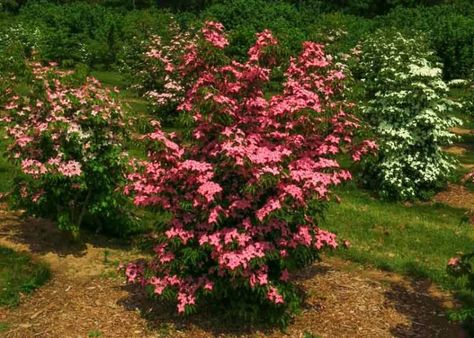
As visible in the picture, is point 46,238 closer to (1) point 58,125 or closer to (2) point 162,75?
(1) point 58,125

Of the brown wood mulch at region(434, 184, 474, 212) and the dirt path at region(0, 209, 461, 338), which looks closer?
the dirt path at region(0, 209, 461, 338)

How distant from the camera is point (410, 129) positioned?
566 inches

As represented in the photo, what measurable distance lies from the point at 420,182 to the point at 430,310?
6.26m

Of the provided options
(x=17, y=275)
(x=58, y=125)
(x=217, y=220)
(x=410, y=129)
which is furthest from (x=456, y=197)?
(x=17, y=275)

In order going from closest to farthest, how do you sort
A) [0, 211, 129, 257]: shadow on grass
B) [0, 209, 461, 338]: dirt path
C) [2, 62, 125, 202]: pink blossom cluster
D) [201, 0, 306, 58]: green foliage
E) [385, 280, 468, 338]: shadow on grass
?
[0, 209, 461, 338]: dirt path
[385, 280, 468, 338]: shadow on grass
[2, 62, 125, 202]: pink blossom cluster
[0, 211, 129, 257]: shadow on grass
[201, 0, 306, 58]: green foliage

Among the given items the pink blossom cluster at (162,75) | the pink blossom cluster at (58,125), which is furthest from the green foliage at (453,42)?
the pink blossom cluster at (58,125)

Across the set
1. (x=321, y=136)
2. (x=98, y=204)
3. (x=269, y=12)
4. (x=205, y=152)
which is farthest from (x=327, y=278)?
(x=269, y=12)

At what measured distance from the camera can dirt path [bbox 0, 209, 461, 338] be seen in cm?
793

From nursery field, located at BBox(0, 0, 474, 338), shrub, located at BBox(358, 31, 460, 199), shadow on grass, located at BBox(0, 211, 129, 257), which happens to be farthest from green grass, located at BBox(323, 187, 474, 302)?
shadow on grass, located at BBox(0, 211, 129, 257)

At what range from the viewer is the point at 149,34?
95.6 feet

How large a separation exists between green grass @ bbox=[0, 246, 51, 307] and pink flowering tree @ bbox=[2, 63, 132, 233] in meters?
0.78

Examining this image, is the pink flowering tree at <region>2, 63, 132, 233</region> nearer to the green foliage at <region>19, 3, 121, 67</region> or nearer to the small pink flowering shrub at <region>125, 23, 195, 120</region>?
the small pink flowering shrub at <region>125, 23, 195, 120</region>

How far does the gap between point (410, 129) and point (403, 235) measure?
3547mm

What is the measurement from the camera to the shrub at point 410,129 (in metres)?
14.1
